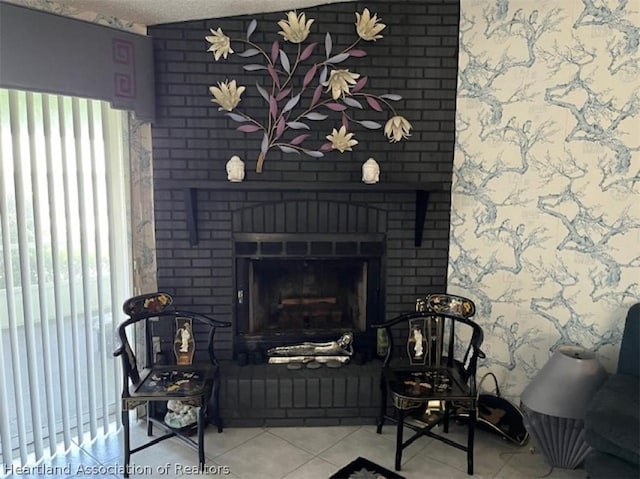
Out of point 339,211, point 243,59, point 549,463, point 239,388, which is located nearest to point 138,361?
point 239,388

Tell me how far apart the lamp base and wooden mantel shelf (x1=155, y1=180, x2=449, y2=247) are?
1.25m

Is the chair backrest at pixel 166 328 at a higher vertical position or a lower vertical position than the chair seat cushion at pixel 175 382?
higher

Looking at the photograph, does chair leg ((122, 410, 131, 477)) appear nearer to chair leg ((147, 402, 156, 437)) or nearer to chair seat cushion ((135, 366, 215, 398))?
chair seat cushion ((135, 366, 215, 398))

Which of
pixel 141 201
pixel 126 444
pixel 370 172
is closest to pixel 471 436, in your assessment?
pixel 370 172

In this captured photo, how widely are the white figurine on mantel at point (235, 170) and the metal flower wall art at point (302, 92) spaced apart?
0.13 meters

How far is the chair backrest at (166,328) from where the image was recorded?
264cm

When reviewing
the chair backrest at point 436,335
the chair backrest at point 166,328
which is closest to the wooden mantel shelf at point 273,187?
the chair backrest at point 166,328

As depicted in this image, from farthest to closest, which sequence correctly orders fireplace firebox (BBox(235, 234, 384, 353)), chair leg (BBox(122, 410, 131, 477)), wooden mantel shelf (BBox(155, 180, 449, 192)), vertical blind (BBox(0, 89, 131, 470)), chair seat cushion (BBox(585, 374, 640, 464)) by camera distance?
fireplace firebox (BBox(235, 234, 384, 353)), wooden mantel shelf (BBox(155, 180, 449, 192)), chair leg (BBox(122, 410, 131, 477)), vertical blind (BBox(0, 89, 131, 470)), chair seat cushion (BBox(585, 374, 640, 464))

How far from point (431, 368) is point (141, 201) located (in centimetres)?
188

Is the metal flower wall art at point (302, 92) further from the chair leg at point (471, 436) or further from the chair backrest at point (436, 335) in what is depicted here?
the chair leg at point (471, 436)

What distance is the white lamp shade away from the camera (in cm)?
239

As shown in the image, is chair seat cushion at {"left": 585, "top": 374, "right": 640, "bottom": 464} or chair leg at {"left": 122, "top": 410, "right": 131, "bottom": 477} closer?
chair seat cushion at {"left": 585, "top": 374, "right": 640, "bottom": 464}

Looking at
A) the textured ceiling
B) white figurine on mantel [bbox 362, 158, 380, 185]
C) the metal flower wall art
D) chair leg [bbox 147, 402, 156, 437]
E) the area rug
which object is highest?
the textured ceiling

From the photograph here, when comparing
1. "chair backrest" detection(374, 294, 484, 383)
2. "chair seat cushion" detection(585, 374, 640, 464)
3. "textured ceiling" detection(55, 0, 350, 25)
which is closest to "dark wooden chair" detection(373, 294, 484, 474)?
"chair backrest" detection(374, 294, 484, 383)
